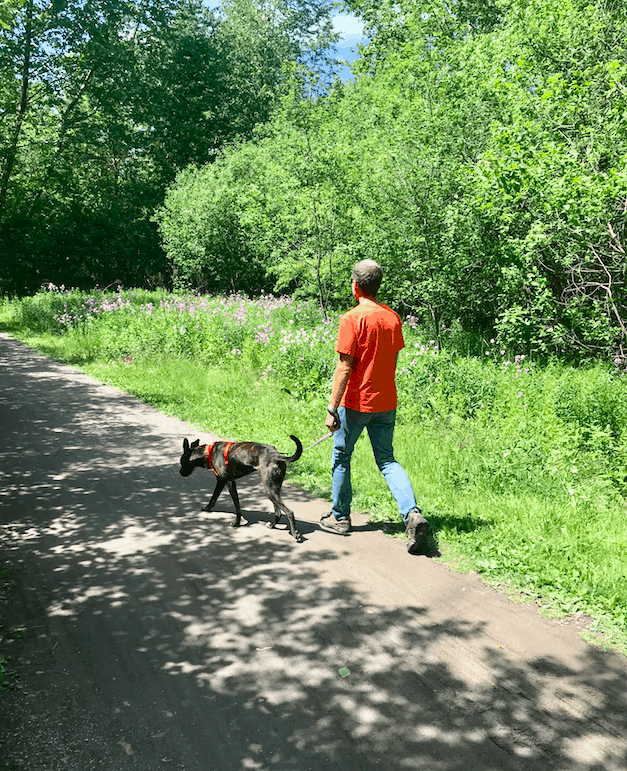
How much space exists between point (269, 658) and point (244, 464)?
2.11 meters

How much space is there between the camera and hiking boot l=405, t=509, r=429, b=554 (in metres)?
4.74

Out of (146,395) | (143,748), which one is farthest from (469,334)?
(143,748)

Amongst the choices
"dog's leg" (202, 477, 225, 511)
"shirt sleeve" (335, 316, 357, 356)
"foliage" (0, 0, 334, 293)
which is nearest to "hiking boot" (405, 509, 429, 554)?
"shirt sleeve" (335, 316, 357, 356)

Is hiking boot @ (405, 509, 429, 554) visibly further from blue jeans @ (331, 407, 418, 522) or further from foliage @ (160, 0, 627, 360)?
foliage @ (160, 0, 627, 360)

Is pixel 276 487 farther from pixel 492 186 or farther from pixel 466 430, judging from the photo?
pixel 492 186

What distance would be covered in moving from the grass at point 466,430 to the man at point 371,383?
0.55 metres

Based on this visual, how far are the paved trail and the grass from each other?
20.9 inches

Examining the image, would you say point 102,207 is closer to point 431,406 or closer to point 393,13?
point 393,13

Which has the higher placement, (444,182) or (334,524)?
(444,182)

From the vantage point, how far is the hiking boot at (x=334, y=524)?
5316mm

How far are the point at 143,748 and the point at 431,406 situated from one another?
247 inches

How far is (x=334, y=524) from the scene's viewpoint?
5.41 m

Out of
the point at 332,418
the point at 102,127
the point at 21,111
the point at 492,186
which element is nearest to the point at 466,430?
the point at 332,418

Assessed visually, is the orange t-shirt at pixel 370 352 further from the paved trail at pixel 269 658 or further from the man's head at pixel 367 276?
the paved trail at pixel 269 658
